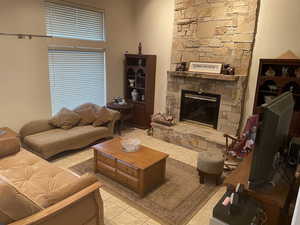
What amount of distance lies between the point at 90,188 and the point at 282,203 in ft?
4.71

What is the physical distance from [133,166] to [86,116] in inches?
84.2

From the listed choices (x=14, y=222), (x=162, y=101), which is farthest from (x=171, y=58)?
(x=14, y=222)

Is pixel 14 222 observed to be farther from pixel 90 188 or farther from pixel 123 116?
pixel 123 116

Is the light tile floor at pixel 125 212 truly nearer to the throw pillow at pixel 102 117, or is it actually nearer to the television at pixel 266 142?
the throw pillow at pixel 102 117

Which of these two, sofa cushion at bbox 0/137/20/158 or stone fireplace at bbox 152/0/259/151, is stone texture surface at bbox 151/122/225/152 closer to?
stone fireplace at bbox 152/0/259/151

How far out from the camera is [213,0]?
3.94 metres

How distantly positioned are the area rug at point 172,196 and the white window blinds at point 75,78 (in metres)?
1.72

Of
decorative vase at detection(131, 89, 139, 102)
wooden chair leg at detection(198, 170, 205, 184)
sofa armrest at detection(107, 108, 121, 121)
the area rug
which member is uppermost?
decorative vase at detection(131, 89, 139, 102)

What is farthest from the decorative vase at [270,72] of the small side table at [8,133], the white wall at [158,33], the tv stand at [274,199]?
the small side table at [8,133]

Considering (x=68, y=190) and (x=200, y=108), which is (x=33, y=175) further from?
(x=200, y=108)

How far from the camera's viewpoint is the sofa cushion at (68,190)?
161cm

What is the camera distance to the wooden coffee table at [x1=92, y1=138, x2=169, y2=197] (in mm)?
2637

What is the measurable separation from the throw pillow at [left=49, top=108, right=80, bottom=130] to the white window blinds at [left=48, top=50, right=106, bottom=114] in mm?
323

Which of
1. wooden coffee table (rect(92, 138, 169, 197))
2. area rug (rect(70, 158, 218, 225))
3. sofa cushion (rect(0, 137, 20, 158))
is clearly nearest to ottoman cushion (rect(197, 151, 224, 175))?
area rug (rect(70, 158, 218, 225))
